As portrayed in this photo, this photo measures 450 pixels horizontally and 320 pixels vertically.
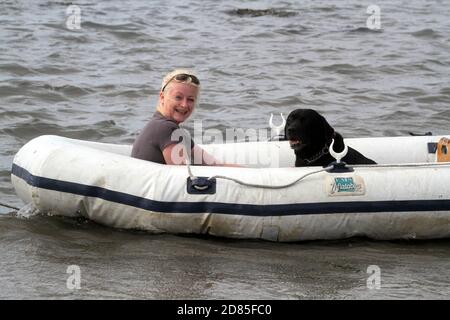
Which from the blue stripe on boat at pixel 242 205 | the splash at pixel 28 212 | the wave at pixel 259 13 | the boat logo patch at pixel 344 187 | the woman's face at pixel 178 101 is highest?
the wave at pixel 259 13

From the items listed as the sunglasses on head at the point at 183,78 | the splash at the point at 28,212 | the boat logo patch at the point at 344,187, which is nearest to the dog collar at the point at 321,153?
the boat logo patch at the point at 344,187

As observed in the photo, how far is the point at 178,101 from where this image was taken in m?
5.61

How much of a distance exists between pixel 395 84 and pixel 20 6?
6930 millimetres

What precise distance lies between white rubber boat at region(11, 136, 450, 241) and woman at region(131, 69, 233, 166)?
6.0 inches

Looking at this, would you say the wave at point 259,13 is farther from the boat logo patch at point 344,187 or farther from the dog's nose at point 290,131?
the boat logo patch at point 344,187

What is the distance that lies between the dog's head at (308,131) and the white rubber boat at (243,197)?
295 millimetres

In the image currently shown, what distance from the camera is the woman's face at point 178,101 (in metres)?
5.60

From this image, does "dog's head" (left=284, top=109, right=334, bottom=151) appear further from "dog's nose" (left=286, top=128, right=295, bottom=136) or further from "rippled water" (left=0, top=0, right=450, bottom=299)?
"rippled water" (left=0, top=0, right=450, bottom=299)

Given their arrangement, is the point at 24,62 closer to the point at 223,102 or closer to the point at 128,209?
the point at 223,102

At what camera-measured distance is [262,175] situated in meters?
5.46

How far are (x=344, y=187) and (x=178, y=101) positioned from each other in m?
1.17

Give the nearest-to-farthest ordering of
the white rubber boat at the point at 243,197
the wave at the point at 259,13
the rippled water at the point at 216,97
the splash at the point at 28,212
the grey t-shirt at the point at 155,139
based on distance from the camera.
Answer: the rippled water at the point at 216,97
the white rubber boat at the point at 243,197
the grey t-shirt at the point at 155,139
the splash at the point at 28,212
the wave at the point at 259,13
